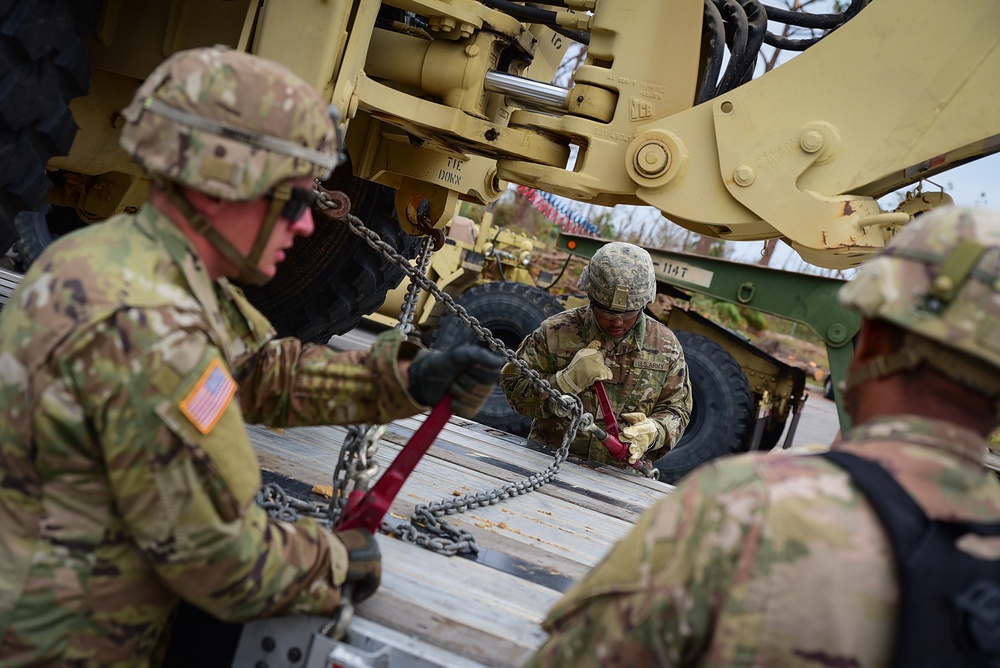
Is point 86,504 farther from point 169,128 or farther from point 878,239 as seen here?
point 878,239

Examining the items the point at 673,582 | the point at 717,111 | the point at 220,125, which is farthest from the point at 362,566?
the point at 717,111

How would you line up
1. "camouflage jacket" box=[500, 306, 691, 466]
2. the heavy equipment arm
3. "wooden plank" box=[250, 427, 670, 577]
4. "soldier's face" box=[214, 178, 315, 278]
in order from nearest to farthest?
"soldier's face" box=[214, 178, 315, 278], "wooden plank" box=[250, 427, 670, 577], the heavy equipment arm, "camouflage jacket" box=[500, 306, 691, 466]

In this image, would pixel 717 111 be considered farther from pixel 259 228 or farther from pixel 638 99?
pixel 259 228

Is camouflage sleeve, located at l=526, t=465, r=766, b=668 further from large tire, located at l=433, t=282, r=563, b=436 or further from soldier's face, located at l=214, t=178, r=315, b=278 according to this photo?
large tire, located at l=433, t=282, r=563, b=436

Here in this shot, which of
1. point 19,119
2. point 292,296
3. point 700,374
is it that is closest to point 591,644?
point 19,119

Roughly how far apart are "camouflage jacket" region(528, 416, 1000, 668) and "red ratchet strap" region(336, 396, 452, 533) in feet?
2.91

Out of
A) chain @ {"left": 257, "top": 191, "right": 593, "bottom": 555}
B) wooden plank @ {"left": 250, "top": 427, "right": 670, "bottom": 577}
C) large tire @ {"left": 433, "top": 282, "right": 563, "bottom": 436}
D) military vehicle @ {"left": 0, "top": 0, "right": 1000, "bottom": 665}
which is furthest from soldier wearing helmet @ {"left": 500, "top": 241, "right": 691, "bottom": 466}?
large tire @ {"left": 433, "top": 282, "right": 563, "bottom": 436}

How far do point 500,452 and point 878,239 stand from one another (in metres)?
1.81

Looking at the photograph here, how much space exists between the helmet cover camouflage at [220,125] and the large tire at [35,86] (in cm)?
135

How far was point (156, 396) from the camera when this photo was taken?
174 cm

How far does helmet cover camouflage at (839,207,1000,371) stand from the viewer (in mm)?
1575

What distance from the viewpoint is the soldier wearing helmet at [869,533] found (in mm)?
1467

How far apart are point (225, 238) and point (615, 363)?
3090 millimetres

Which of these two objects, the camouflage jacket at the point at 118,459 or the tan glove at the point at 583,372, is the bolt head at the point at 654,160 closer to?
the tan glove at the point at 583,372
